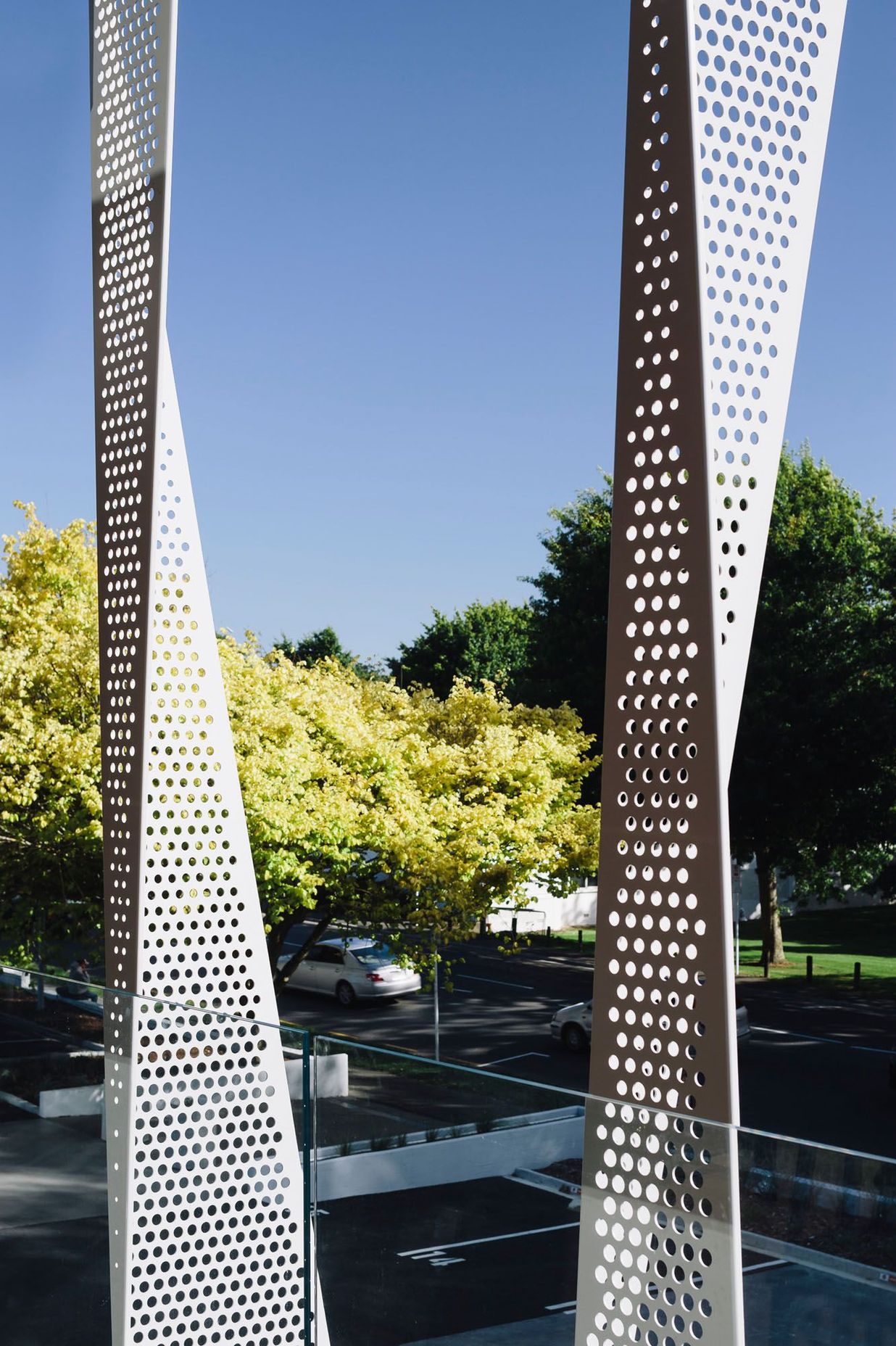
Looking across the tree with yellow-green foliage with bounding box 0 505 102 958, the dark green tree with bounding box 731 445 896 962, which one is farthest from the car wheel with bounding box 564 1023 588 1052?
the tree with yellow-green foliage with bounding box 0 505 102 958

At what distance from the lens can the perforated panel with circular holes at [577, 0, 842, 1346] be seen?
3.05m

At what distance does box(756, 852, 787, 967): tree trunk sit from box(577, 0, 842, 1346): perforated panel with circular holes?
85.7 feet

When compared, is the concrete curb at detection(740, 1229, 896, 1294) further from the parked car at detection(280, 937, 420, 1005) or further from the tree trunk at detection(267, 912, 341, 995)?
the parked car at detection(280, 937, 420, 1005)

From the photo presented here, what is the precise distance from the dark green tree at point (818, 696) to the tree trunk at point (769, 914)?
79 mm

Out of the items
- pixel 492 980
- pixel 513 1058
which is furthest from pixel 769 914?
pixel 513 1058

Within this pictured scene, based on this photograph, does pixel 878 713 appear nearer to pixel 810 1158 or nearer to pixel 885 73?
pixel 885 73

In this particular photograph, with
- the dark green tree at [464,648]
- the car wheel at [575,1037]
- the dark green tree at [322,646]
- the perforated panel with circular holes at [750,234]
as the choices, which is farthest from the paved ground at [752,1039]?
the dark green tree at [322,646]

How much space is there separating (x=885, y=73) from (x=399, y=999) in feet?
79.9

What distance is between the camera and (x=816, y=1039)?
74.2 ft

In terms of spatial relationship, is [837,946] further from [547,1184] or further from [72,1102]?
[547,1184]

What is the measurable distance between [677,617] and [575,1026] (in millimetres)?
19532

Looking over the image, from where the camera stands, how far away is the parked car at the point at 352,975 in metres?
26.2

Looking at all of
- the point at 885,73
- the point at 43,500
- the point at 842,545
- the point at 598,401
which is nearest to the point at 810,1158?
the point at 43,500

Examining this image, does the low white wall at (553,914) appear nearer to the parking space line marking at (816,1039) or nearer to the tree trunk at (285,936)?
the parking space line marking at (816,1039)
